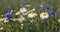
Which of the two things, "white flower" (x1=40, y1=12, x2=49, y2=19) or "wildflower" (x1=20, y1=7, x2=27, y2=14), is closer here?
"white flower" (x1=40, y1=12, x2=49, y2=19)

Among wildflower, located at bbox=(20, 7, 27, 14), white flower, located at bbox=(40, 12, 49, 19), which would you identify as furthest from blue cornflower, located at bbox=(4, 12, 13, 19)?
white flower, located at bbox=(40, 12, 49, 19)

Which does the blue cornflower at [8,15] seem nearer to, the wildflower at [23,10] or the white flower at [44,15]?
the wildflower at [23,10]

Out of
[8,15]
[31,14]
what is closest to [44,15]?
[31,14]

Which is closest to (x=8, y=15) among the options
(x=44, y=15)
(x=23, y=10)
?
(x=23, y=10)

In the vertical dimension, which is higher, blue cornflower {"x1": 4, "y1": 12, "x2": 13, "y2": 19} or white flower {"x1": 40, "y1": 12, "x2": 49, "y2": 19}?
blue cornflower {"x1": 4, "y1": 12, "x2": 13, "y2": 19}

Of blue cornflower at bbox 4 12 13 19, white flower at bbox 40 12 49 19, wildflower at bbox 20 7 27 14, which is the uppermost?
wildflower at bbox 20 7 27 14

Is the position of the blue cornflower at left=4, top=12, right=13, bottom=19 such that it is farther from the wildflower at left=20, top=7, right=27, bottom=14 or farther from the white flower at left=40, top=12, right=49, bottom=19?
the white flower at left=40, top=12, right=49, bottom=19

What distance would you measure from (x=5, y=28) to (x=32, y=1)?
1.09ft

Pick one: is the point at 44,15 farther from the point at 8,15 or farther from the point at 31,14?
the point at 8,15

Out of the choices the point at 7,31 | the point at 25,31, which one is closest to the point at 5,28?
the point at 7,31

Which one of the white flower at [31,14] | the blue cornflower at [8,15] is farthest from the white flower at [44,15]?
the blue cornflower at [8,15]

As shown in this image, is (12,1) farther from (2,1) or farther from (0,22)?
(0,22)

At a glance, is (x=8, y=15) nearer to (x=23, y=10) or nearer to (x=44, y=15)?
(x=23, y=10)

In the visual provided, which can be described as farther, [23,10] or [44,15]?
[23,10]
